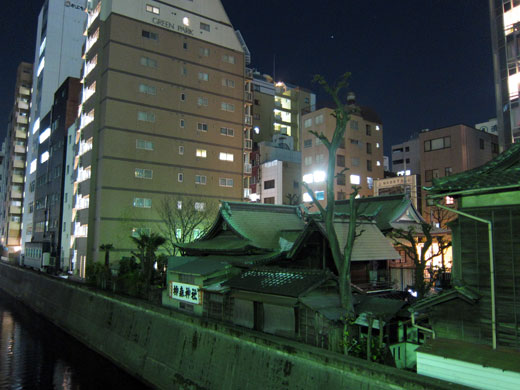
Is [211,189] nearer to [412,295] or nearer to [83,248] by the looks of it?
[83,248]

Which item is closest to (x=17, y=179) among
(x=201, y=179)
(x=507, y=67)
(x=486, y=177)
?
(x=201, y=179)

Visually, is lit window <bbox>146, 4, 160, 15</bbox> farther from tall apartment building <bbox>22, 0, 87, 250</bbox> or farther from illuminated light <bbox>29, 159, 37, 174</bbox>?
illuminated light <bbox>29, 159, 37, 174</bbox>

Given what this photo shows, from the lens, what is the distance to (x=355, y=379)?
12625 mm

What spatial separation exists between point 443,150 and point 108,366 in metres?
48.2

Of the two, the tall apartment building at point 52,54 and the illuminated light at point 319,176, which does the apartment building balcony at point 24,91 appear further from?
the illuminated light at point 319,176

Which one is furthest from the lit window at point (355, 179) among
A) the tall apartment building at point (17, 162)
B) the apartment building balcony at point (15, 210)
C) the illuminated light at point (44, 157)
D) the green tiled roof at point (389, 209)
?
the apartment building balcony at point (15, 210)

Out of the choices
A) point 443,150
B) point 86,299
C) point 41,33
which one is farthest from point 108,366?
point 41,33

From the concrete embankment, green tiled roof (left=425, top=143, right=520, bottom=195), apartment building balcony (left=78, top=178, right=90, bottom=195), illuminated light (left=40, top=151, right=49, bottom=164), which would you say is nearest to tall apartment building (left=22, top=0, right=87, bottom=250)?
illuminated light (left=40, top=151, right=49, bottom=164)

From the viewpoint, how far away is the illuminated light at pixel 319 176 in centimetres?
6138

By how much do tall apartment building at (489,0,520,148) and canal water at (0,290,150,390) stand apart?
35.4 meters

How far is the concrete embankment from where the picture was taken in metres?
12.9

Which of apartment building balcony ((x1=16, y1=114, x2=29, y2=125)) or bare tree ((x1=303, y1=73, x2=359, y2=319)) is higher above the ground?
apartment building balcony ((x1=16, y1=114, x2=29, y2=125))

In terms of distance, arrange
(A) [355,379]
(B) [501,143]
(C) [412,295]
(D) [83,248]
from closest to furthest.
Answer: (A) [355,379] < (C) [412,295] < (B) [501,143] < (D) [83,248]

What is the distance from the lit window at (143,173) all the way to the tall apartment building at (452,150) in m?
34.7
